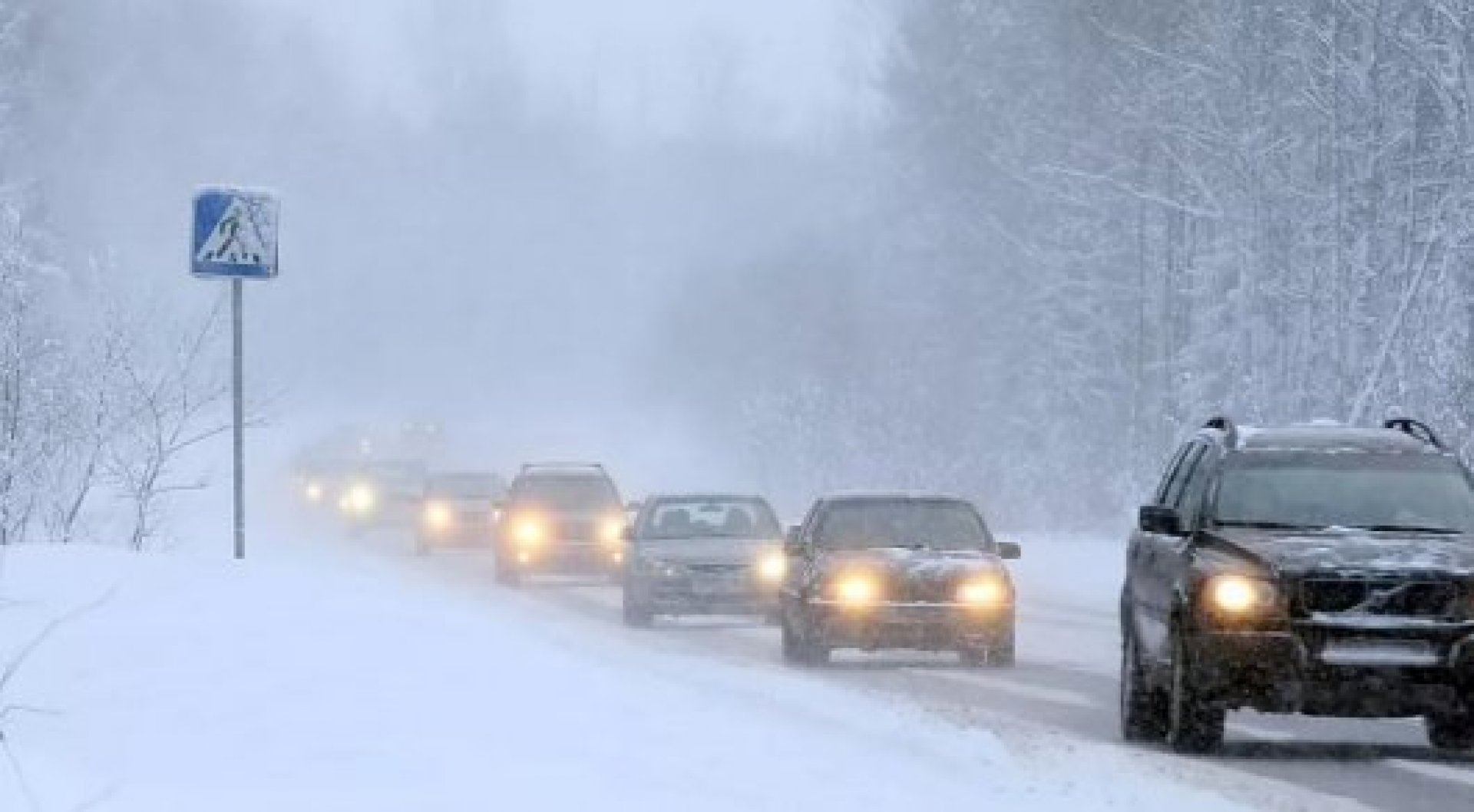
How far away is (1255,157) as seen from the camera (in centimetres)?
4859

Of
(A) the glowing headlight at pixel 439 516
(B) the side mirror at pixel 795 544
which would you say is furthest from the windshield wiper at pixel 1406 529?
(A) the glowing headlight at pixel 439 516

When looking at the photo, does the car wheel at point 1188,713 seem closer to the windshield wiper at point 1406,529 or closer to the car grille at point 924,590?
the windshield wiper at point 1406,529

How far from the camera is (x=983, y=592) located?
23.4 meters

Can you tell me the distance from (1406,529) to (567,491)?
2329 cm

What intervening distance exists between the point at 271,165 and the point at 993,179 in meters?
85.8

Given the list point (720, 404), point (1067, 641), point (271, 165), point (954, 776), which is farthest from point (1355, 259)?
point (271, 165)

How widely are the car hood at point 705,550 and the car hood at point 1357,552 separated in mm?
13792

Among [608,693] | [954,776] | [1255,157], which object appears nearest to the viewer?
[954,776]

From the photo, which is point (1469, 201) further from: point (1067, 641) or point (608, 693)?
point (608, 693)

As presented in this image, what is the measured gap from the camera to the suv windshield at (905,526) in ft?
80.3

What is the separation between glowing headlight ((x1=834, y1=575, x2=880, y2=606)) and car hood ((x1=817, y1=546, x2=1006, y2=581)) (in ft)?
0.36

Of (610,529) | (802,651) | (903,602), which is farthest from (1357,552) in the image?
(610,529)

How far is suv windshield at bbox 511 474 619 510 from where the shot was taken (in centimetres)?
3831

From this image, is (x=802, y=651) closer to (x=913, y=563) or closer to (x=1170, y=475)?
(x=913, y=563)
